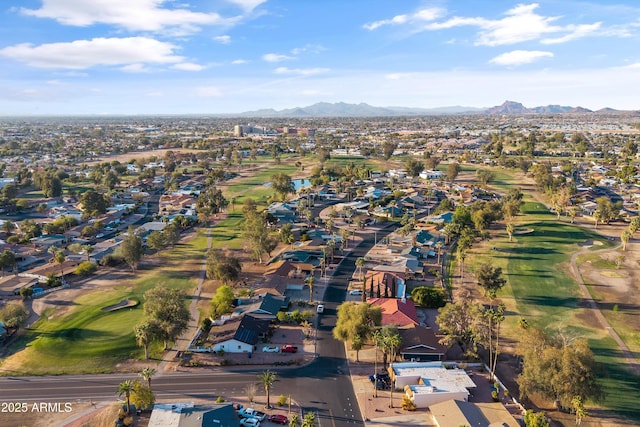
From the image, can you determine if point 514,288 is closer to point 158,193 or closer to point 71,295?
point 71,295

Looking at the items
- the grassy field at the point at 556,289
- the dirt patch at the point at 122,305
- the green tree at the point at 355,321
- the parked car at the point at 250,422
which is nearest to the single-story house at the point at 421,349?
the green tree at the point at 355,321

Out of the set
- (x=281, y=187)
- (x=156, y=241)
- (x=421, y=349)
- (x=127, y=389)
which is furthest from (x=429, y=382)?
(x=281, y=187)

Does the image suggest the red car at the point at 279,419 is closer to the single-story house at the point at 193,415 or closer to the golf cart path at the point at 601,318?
the single-story house at the point at 193,415

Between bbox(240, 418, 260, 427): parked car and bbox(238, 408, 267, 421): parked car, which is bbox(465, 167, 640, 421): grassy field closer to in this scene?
bbox(238, 408, 267, 421): parked car

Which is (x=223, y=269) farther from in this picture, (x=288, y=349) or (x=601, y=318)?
(x=601, y=318)

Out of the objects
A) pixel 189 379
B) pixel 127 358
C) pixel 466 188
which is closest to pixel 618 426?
pixel 189 379

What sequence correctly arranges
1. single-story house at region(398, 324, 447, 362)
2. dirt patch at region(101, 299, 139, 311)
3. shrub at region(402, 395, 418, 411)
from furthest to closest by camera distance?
dirt patch at region(101, 299, 139, 311) < single-story house at region(398, 324, 447, 362) < shrub at region(402, 395, 418, 411)

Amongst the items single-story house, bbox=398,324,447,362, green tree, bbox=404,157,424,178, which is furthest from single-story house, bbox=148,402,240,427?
green tree, bbox=404,157,424,178
